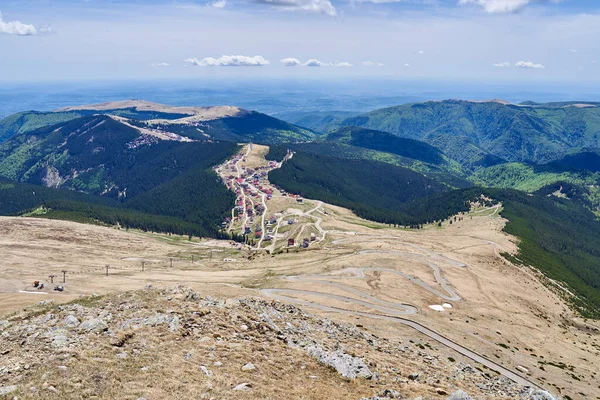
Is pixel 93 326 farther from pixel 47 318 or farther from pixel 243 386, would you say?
pixel 243 386

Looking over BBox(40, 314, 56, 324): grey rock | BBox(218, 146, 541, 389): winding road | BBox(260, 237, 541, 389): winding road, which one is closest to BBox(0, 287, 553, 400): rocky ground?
BBox(40, 314, 56, 324): grey rock

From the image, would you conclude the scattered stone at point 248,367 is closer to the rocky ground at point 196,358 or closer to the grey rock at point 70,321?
the rocky ground at point 196,358

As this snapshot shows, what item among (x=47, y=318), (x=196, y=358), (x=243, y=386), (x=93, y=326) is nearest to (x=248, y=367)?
(x=243, y=386)

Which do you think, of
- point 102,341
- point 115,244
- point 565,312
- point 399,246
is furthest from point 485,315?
point 115,244

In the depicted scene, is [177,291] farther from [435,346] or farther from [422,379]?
[435,346]

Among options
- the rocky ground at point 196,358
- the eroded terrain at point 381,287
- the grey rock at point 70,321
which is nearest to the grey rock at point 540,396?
the rocky ground at point 196,358

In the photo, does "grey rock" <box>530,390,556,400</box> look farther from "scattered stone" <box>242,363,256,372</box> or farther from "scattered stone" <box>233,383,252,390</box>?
"scattered stone" <box>233,383,252,390</box>
